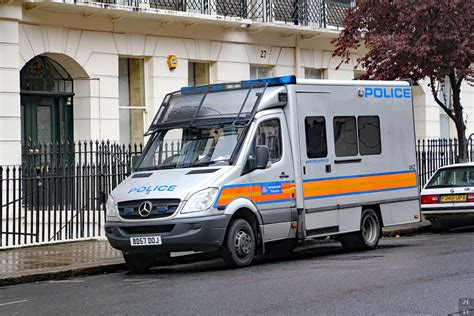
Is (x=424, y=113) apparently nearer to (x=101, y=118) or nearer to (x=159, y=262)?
(x=101, y=118)

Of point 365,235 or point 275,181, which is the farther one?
point 365,235

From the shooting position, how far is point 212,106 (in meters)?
15.8

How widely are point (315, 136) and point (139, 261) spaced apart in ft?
11.3

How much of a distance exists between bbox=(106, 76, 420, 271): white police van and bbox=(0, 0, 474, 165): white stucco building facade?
5.97 m

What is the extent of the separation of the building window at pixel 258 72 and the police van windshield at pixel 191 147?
11323mm

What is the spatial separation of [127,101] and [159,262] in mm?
8805

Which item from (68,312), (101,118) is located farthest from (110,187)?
(68,312)

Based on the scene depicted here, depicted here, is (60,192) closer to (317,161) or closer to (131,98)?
(317,161)

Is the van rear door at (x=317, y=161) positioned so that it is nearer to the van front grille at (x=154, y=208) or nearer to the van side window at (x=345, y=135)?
the van side window at (x=345, y=135)

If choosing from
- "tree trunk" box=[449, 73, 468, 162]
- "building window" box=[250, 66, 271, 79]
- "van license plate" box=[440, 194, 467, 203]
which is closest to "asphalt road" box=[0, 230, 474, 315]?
"van license plate" box=[440, 194, 467, 203]

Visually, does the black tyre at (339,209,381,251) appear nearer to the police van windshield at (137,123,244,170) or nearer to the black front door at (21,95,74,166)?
the police van windshield at (137,123,244,170)

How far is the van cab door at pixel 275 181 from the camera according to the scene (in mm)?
15188

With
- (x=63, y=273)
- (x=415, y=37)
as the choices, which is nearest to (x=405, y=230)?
(x=415, y=37)

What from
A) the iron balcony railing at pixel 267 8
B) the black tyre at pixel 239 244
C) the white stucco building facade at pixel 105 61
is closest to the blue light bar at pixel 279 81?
the black tyre at pixel 239 244
